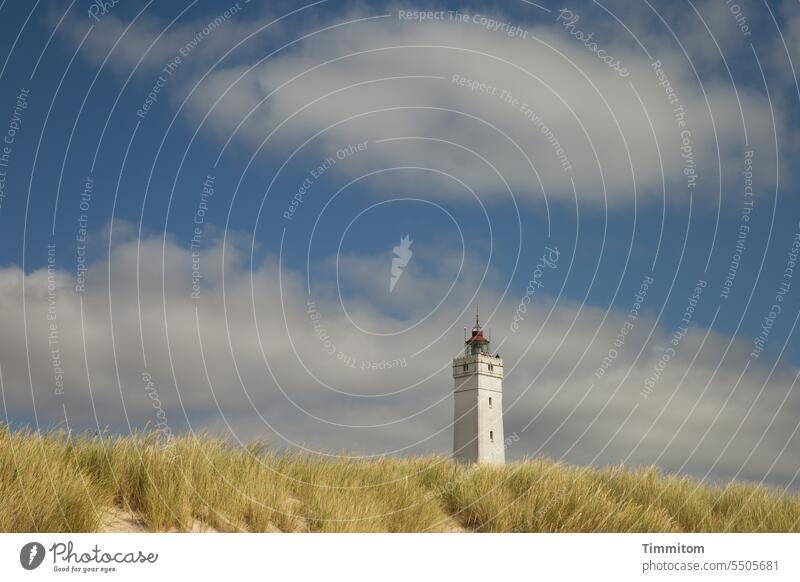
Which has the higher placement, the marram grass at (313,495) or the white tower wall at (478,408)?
the marram grass at (313,495)

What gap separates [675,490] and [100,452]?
44.8 feet

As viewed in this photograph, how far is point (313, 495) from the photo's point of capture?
1438 cm

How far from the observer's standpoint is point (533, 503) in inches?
621

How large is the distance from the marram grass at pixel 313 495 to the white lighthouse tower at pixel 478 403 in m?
68.1

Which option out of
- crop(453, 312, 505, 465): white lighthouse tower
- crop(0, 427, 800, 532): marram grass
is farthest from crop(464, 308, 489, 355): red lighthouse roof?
crop(0, 427, 800, 532): marram grass

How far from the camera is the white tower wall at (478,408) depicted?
3435 inches

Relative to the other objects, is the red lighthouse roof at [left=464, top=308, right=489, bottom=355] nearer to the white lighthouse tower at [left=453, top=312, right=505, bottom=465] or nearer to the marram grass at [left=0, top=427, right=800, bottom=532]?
the white lighthouse tower at [left=453, top=312, right=505, bottom=465]
